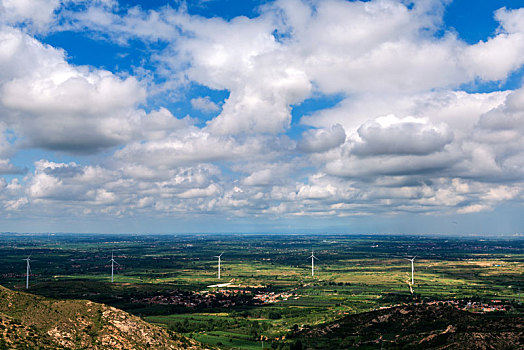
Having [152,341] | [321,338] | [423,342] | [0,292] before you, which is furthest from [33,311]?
[423,342]

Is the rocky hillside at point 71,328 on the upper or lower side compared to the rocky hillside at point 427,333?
upper

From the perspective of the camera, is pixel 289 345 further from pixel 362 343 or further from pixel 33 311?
pixel 33 311

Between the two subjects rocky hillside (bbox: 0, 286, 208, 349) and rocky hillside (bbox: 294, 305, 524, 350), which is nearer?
rocky hillside (bbox: 0, 286, 208, 349)

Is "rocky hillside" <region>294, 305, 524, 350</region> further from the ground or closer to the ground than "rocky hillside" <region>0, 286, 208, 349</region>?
closer to the ground

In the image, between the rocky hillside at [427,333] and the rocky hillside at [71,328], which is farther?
the rocky hillside at [427,333]
